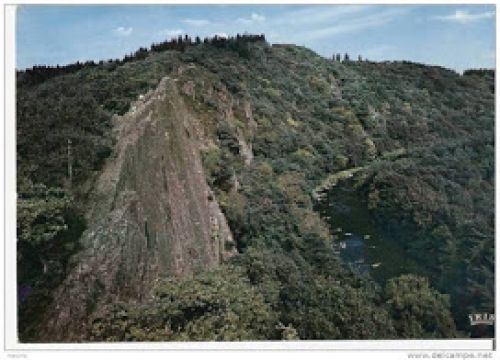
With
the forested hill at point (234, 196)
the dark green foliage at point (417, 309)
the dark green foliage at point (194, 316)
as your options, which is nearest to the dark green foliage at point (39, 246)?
the forested hill at point (234, 196)

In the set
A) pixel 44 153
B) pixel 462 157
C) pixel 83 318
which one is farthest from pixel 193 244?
pixel 462 157

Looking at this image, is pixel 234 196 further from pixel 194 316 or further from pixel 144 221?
pixel 194 316

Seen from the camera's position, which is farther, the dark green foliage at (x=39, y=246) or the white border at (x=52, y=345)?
the dark green foliage at (x=39, y=246)

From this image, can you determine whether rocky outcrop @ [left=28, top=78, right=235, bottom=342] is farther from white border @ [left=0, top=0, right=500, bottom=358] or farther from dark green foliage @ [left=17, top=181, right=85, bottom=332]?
white border @ [left=0, top=0, right=500, bottom=358]

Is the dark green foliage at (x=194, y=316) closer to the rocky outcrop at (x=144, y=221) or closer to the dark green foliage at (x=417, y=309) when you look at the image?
the rocky outcrop at (x=144, y=221)

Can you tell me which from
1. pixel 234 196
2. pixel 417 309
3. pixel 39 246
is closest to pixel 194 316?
pixel 234 196

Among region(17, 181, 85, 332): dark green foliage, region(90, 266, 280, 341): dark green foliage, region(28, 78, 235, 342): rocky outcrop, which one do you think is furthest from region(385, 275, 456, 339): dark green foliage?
region(17, 181, 85, 332): dark green foliage
